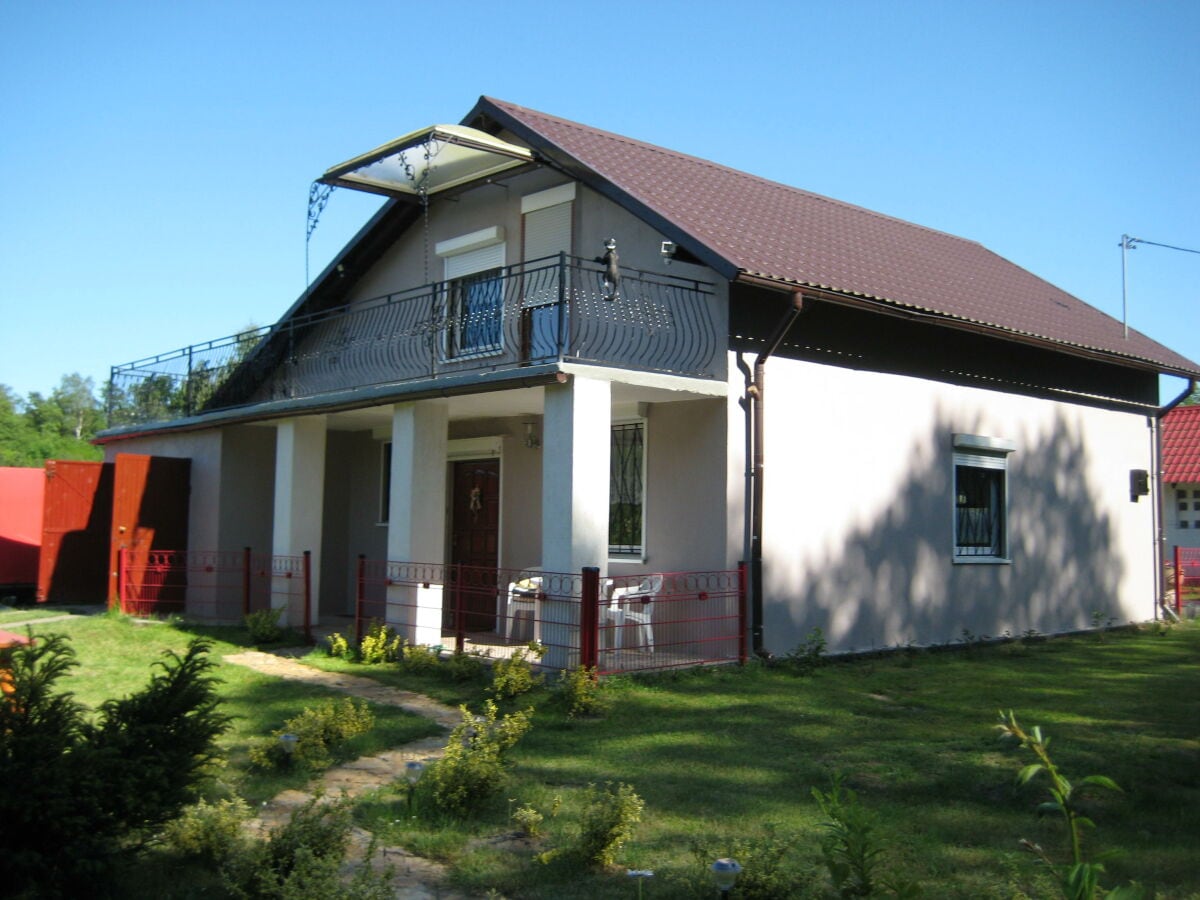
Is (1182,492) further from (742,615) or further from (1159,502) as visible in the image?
(742,615)

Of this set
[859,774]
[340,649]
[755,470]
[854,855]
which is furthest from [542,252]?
[854,855]

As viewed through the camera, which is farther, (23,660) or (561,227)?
(561,227)

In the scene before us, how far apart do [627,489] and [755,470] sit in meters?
1.76

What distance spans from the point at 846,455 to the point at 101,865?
889 cm

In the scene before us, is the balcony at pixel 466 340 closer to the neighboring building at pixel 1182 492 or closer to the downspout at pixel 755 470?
the downspout at pixel 755 470

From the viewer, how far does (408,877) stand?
546cm

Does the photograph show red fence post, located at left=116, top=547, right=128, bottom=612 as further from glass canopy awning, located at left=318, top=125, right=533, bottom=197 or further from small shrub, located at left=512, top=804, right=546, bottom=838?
small shrub, located at left=512, top=804, right=546, bottom=838

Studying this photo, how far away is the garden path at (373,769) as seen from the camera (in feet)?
17.9

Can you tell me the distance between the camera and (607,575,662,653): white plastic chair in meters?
10.9

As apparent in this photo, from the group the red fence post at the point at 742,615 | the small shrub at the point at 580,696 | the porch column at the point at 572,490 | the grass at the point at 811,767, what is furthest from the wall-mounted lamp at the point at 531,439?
the small shrub at the point at 580,696

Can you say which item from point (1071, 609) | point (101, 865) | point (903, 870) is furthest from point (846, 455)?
point (101, 865)

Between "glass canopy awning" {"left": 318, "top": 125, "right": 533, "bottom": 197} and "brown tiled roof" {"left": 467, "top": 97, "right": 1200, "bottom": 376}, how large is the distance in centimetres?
52

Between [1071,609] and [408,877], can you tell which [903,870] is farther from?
[1071,609]

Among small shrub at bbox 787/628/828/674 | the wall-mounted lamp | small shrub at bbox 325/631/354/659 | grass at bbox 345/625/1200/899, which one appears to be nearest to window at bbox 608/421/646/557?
the wall-mounted lamp
